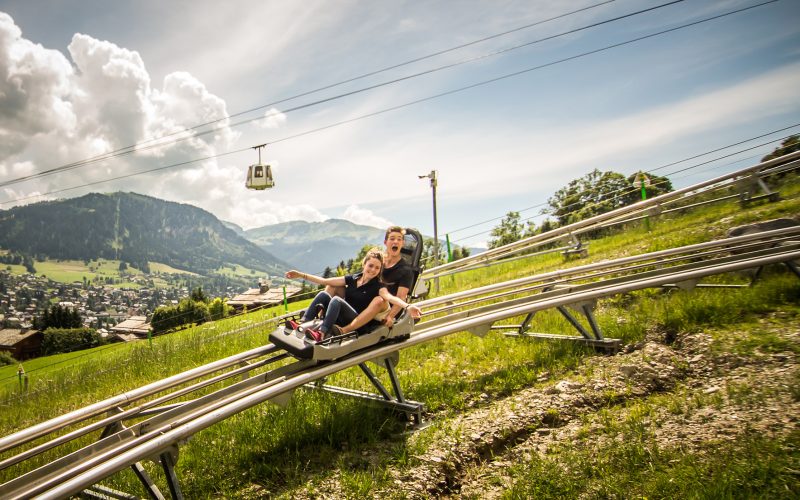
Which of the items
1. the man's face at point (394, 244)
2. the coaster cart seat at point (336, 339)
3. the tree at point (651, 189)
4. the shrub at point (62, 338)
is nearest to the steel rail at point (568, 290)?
the coaster cart seat at point (336, 339)

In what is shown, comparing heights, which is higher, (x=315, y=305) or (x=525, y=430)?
(x=315, y=305)

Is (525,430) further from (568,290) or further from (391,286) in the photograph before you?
(568,290)

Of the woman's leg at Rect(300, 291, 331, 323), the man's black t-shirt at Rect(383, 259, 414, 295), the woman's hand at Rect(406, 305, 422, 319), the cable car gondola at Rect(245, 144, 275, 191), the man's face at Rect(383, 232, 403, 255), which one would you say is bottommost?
the woman's hand at Rect(406, 305, 422, 319)

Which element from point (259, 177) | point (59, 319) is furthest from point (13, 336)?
point (259, 177)

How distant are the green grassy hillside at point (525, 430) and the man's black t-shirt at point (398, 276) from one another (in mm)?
1396

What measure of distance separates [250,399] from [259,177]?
20.7 m

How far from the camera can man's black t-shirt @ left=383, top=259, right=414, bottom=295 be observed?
5078 millimetres

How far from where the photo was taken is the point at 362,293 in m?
5.02

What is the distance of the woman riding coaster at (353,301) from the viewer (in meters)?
4.55

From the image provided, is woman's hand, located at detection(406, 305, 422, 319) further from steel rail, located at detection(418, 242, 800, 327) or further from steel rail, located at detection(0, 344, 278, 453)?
steel rail, located at detection(0, 344, 278, 453)

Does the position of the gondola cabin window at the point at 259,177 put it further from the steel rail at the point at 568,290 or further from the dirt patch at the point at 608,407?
the dirt patch at the point at 608,407

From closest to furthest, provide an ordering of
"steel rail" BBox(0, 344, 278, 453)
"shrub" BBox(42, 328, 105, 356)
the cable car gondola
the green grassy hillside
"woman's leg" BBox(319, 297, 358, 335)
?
the green grassy hillside, "steel rail" BBox(0, 344, 278, 453), "woman's leg" BBox(319, 297, 358, 335), the cable car gondola, "shrub" BBox(42, 328, 105, 356)

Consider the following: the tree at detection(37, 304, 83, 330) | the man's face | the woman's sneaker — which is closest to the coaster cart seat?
the woman's sneaker

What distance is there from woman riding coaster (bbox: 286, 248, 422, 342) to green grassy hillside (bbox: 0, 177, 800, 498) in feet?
3.29
